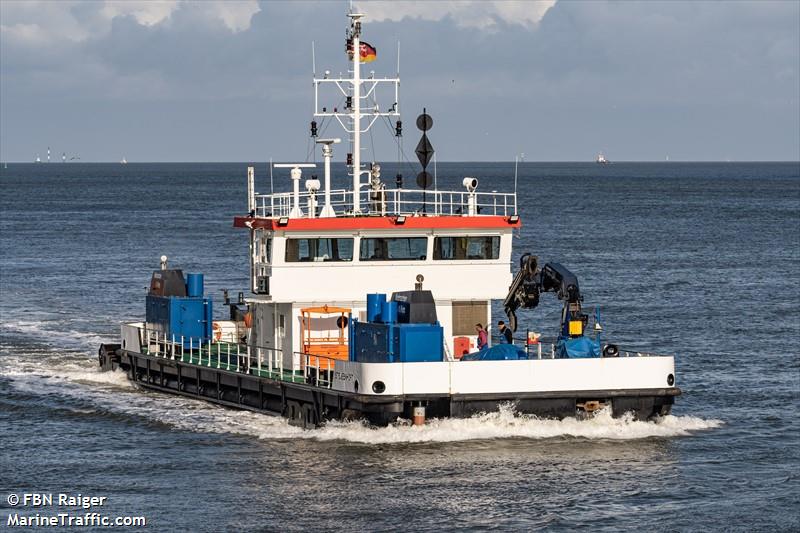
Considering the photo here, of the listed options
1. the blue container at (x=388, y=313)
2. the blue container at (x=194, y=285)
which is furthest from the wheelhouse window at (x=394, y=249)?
the blue container at (x=194, y=285)

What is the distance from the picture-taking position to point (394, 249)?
35125mm

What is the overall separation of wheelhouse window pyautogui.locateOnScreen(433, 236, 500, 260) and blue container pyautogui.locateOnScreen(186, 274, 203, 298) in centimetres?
786

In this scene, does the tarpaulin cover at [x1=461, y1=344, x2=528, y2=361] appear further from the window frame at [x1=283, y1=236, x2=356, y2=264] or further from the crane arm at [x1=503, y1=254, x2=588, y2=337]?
the window frame at [x1=283, y1=236, x2=356, y2=264]

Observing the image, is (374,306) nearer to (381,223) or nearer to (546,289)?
(381,223)

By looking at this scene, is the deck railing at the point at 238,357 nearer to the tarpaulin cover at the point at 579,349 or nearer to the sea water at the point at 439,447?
the sea water at the point at 439,447

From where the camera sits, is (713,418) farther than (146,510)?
Yes

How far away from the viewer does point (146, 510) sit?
89.2 feet

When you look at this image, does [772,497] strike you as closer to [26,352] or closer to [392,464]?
[392,464]

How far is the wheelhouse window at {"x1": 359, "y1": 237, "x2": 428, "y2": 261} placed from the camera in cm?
3497

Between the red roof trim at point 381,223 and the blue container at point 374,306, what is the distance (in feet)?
9.23

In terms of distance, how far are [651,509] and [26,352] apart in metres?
25.5

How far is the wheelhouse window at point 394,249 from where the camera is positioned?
35.0 metres

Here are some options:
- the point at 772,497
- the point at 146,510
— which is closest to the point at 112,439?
the point at 146,510

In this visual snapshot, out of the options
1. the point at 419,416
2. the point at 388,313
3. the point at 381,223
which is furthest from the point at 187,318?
the point at 419,416
